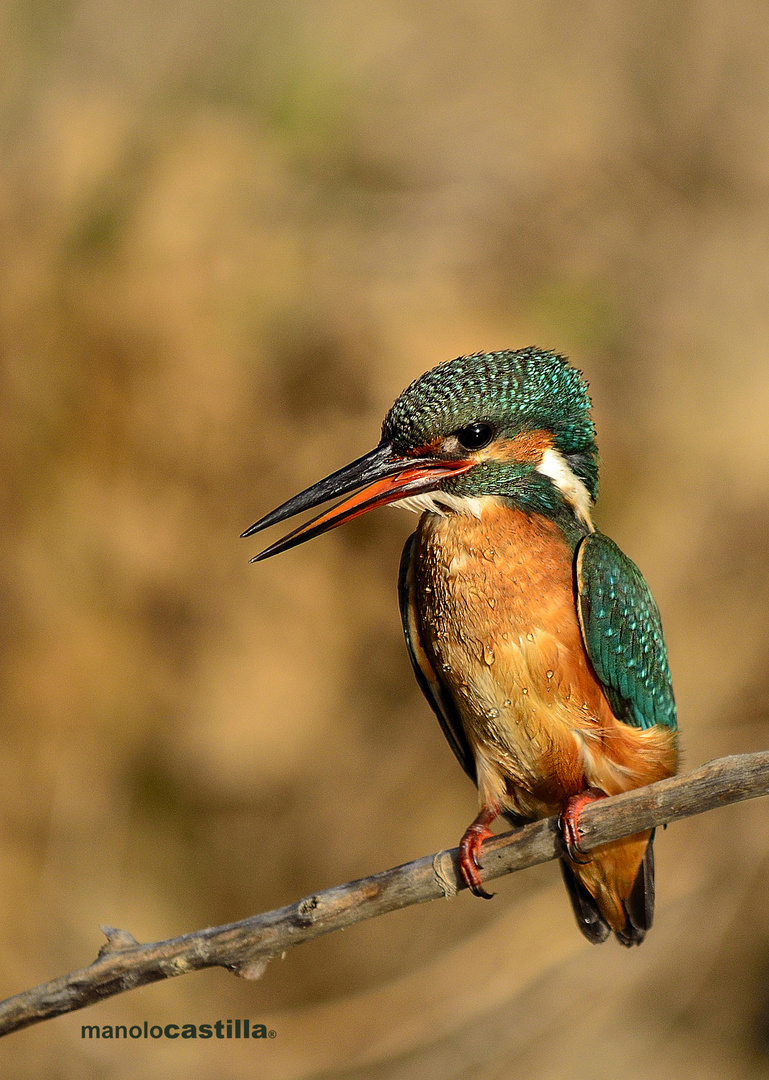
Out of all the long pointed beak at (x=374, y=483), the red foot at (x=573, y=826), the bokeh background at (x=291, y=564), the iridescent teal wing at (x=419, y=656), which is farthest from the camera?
the bokeh background at (x=291, y=564)

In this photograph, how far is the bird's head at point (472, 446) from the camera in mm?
2109

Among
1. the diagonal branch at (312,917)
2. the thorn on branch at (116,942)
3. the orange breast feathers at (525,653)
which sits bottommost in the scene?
the diagonal branch at (312,917)

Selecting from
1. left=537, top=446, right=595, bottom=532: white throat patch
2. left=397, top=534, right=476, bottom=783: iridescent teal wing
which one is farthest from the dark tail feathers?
left=537, top=446, right=595, bottom=532: white throat patch

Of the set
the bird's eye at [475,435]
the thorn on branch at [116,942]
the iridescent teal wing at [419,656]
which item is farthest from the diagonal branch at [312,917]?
the bird's eye at [475,435]

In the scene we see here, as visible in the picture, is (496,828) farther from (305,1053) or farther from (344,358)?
(344,358)

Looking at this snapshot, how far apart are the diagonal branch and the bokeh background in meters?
2.28

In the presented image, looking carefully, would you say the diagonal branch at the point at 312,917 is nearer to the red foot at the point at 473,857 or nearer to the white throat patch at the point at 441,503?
the red foot at the point at 473,857

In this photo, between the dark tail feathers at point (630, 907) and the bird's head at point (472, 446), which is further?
the dark tail feathers at point (630, 907)

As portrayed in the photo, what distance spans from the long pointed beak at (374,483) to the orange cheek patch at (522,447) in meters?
0.06

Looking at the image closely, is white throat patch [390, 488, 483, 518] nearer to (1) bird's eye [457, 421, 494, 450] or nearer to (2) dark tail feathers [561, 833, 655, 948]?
(1) bird's eye [457, 421, 494, 450]

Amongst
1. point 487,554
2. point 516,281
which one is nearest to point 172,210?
point 516,281

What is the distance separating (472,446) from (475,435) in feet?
0.10

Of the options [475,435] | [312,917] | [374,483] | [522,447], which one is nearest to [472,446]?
[475,435]

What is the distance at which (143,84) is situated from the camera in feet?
15.3
